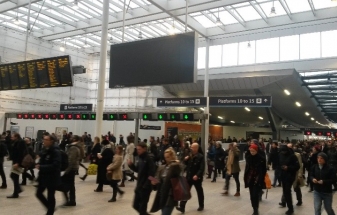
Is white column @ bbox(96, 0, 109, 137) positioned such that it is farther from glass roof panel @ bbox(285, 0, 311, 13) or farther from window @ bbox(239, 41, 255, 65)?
window @ bbox(239, 41, 255, 65)

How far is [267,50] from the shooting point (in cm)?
2452

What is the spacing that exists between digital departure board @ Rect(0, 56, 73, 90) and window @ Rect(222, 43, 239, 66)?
1654 centimetres

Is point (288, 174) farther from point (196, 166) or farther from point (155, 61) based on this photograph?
point (155, 61)

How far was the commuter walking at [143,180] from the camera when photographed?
5.66 meters

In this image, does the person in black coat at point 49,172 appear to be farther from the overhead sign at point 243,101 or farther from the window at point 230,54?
the window at point 230,54

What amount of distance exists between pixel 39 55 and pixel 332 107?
104ft

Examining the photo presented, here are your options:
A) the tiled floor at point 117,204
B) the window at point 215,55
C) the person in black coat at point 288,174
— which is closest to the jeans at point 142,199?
the tiled floor at point 117,204

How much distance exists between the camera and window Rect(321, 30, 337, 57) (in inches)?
837

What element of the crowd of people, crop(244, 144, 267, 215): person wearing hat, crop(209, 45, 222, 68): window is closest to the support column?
the crowd of people

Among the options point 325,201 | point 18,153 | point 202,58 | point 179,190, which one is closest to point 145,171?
point 179,190

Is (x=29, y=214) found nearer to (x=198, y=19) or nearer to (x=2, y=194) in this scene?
(x=2, y=194)

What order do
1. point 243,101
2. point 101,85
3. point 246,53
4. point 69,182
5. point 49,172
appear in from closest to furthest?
point 49,172 < point 69,182 < point 101,85 < point 243,101 < point 246,53

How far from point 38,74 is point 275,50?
56.9 feet

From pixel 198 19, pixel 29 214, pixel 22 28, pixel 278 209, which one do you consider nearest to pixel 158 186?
pixel 29 214
